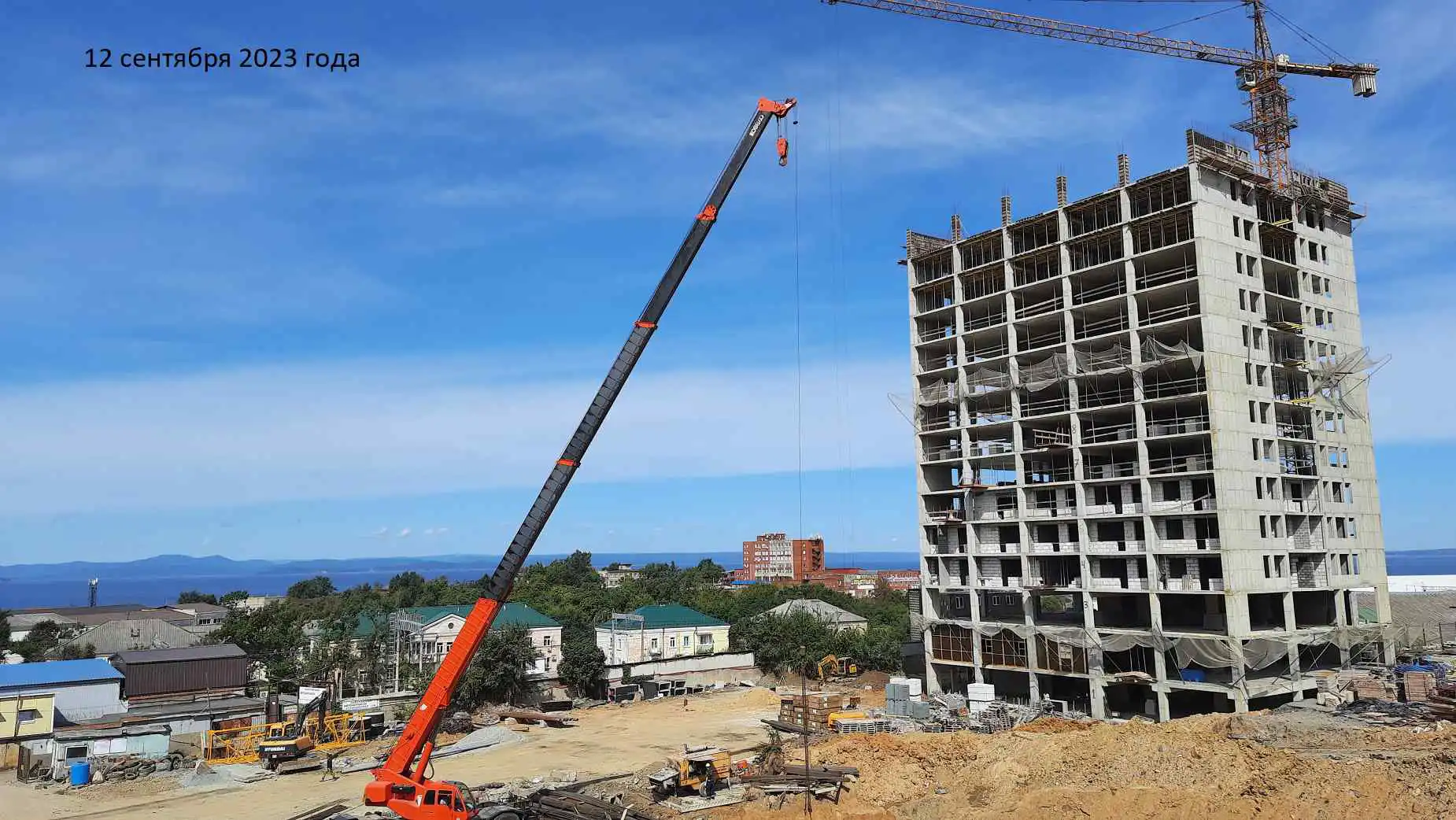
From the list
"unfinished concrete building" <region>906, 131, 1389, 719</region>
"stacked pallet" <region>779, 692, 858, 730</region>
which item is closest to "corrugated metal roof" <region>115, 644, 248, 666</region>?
"stacked pallet" <region>779, 692, 858, 730</region>

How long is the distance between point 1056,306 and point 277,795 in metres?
59.5

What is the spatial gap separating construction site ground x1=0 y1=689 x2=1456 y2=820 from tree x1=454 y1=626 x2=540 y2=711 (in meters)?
16.2

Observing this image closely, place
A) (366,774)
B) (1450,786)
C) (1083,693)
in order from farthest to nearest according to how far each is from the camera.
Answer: (1083,693)
(366,774)
(1450,786)

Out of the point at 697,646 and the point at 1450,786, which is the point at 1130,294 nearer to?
the point at 1450,786

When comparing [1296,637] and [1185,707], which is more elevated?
[1296,637]

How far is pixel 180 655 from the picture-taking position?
240 feet

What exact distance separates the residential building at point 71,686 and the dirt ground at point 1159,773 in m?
50.6

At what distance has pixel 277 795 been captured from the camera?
45.8m

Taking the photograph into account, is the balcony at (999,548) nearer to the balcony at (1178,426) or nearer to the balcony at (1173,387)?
the balcony at (1178,426)

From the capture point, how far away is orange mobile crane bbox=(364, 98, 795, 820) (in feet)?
113

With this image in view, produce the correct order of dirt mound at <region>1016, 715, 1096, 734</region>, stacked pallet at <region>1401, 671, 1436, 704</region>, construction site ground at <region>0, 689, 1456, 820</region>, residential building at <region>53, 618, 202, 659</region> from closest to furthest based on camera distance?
1. construction site ground at <region>0, 689, 1456, 820</region>
2. stacked pallet at <region>1401, 671, 1436, 704</region>
3. dirt mound at <region>1016, 715, 1096, 734</region>
4. residential building at <region>53, 618, 202, 659</region>

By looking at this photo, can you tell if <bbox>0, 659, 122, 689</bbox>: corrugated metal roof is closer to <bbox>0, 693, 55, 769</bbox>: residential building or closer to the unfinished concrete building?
<bbox>0, 693, 55, 769</bbox>: residential building

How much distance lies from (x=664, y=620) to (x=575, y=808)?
211 feet

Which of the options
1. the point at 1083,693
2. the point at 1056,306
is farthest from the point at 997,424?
the point at 1083,693
